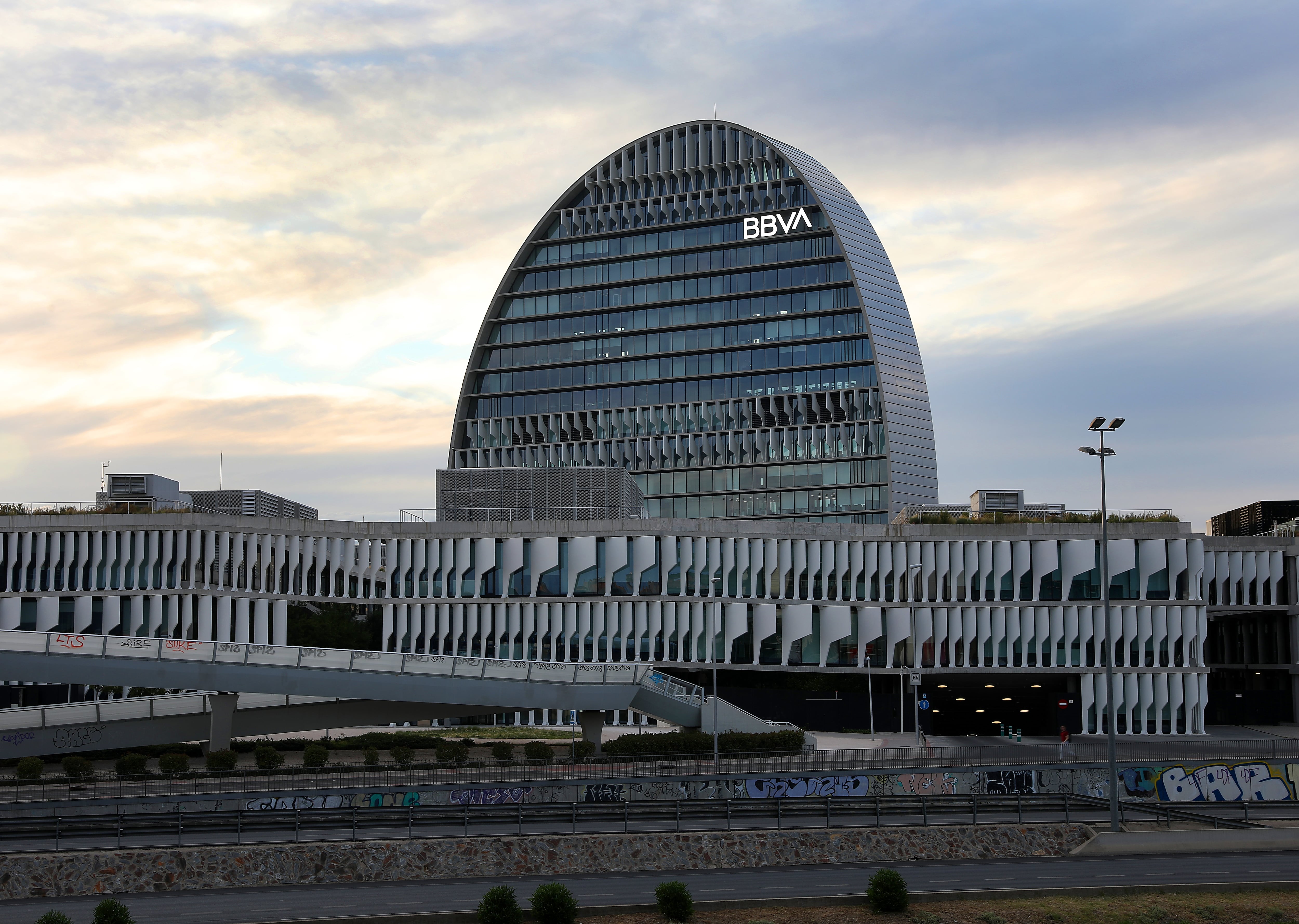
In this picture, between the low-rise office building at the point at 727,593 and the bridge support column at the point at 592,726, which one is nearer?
the bridge support column at the point at 592,726

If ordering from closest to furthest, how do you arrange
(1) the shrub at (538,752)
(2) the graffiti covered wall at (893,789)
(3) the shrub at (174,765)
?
(2) the graffiti covered wall at (893,789) < (3) the shrub at (174,765) < (1) the shrub at (538,752)

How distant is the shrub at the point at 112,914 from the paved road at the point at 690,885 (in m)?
1.81

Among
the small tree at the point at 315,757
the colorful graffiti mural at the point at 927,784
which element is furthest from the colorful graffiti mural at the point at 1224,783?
the small tree at the point at 315,757

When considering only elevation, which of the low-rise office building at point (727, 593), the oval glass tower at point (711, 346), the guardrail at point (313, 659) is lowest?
the guardrail at point (313, 659)

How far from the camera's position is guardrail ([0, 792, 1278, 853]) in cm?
3862

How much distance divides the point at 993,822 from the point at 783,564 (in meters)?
41.7

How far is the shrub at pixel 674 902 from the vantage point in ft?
105

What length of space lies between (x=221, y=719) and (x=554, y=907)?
3059 cm

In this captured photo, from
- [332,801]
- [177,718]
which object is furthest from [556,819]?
[177,718]

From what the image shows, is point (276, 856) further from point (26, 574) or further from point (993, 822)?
point (26, 574)

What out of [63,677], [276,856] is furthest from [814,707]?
[276,856]

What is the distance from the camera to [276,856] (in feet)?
121

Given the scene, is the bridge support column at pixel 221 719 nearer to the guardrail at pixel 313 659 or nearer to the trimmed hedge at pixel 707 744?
the guardrail at pixel 313 659

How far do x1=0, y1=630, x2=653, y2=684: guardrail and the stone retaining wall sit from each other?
20.6m
